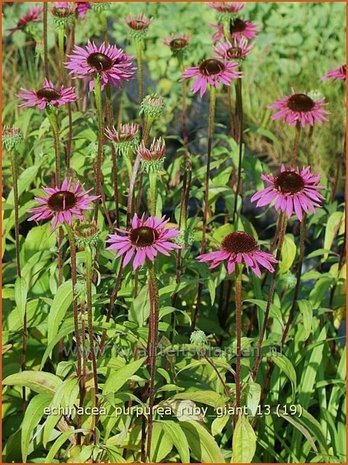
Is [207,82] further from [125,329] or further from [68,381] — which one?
[68,381]

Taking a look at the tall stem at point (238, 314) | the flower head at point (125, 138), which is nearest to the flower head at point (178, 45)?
the flower head at point (125, 138)

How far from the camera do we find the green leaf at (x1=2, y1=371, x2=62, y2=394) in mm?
1958

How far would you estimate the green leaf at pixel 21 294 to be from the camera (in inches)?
80.7

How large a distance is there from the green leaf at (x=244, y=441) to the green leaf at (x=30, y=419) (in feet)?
1.43

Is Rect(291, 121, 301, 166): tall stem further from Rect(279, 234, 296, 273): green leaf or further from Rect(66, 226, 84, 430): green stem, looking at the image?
Rect(66, 226, 84, 430): green stem

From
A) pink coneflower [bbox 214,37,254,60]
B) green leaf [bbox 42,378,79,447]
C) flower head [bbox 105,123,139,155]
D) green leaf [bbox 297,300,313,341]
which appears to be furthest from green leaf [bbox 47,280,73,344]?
pink coneflower [bbox 214,37,254,60]

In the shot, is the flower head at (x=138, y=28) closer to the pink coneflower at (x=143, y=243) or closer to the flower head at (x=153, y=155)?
the flower head at (x=153, y=155)

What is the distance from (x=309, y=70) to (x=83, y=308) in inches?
128

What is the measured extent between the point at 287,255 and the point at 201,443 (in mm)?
733

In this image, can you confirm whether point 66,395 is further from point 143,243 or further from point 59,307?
point 143,243

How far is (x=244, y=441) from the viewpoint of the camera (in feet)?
5.96

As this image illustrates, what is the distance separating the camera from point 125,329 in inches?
75.8

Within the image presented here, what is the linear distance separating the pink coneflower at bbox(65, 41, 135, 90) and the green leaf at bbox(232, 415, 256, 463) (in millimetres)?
817

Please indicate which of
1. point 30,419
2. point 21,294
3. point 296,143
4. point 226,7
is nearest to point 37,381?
point 30,419
